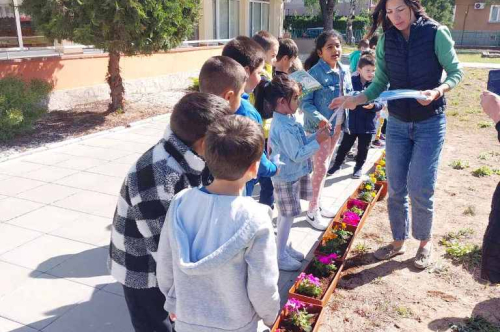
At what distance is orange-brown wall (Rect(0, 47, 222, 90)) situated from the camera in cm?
774

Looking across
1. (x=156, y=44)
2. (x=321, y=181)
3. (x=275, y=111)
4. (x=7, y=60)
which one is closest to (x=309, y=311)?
(x=275, y=111)

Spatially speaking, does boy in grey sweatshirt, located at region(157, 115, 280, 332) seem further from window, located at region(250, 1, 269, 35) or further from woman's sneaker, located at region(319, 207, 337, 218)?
window, located at region(250, 1, 269, 35)

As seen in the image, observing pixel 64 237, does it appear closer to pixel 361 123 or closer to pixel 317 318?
pixel 317 318

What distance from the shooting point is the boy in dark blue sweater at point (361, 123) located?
504 centimetres

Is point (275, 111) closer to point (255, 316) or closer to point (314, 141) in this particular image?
point (314, 141)

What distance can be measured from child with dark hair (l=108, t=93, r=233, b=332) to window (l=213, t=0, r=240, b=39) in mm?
15382

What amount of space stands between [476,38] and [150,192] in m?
41.1

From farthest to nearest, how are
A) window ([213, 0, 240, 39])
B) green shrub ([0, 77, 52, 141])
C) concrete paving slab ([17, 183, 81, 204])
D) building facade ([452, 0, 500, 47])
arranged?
1. building facade ([452, 0, 500, 47])
2. window ([213, 0, 240, 39])
3. green shrub ([0, 77, 52, 141])
4. concrete paving slab ([17, 183, 81, 204])

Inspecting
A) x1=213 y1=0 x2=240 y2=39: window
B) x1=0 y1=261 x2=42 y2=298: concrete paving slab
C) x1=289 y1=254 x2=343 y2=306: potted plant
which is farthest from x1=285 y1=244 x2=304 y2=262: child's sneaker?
x1=213 y1=0 x2=240 y2=39: window

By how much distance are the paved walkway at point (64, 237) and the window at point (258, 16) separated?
564 inches

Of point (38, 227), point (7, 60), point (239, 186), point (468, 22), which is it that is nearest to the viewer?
point (239, 186)

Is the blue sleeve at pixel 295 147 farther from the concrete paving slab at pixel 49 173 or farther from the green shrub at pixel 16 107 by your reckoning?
the green shrub at pixel 16 107

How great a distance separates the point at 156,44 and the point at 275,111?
524 cm

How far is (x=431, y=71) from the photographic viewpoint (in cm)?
285
